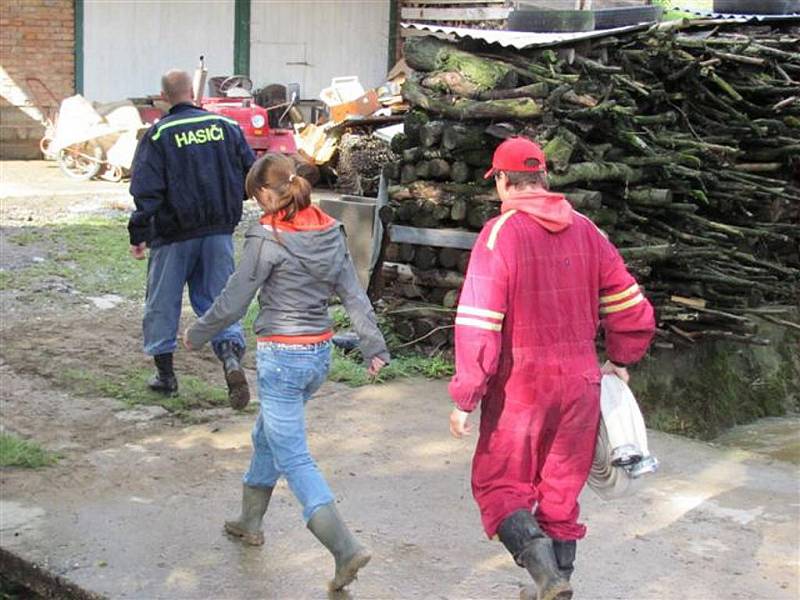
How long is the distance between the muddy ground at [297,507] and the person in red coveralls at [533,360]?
0.60 metres

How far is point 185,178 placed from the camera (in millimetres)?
6766

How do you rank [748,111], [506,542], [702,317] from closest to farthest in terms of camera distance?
[506,542]
[702,317]
[748,111]

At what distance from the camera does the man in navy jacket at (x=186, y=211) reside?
22.0 feet

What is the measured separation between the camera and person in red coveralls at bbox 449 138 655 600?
4.26m

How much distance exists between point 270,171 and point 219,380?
3.19 m

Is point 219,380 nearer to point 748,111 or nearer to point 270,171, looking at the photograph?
point 270,171

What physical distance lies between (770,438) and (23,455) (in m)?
5.66

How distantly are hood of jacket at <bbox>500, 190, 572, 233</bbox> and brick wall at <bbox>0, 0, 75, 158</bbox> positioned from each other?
13.9 metres

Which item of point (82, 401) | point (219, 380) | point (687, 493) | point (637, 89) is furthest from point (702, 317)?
point (82, 401)

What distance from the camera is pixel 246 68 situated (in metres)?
18.8

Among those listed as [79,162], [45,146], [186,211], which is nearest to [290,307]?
[186,211]

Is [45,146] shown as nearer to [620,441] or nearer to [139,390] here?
[139,390]

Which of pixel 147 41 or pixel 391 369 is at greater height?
pixel 147 41

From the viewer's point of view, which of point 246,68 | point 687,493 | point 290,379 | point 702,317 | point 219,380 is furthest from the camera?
point 246,68
